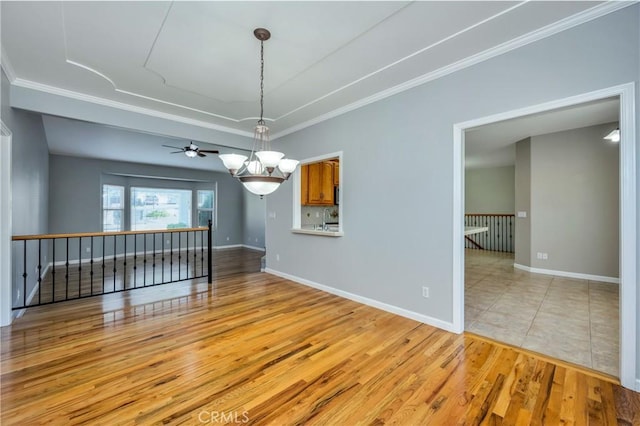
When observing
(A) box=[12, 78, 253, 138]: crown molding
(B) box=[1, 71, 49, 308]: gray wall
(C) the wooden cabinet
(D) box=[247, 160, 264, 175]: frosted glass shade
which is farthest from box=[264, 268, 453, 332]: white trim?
(B) box=[1, 71, 49, 308]: gray wall

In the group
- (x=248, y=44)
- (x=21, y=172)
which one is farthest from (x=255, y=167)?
(x=21, y=172)

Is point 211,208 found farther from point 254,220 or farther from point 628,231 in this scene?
point 628,231

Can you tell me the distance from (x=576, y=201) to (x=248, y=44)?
610 centimetres

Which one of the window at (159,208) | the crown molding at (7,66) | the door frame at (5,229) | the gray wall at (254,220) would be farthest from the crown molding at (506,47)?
the window at (159,208)

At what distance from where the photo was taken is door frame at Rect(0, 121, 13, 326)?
2803 mm

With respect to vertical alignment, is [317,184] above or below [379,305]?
above

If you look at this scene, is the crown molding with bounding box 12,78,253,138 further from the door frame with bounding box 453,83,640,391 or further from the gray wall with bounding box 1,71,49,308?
the door frame with bounding box 453,83,640,391

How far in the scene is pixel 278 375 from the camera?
2.06 m

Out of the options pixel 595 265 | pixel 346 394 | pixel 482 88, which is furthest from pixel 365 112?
pixel 595 265

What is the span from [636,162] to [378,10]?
83.5 inches

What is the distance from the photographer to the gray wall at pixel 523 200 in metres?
5.47

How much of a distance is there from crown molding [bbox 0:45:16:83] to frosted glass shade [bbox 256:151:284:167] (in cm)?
266

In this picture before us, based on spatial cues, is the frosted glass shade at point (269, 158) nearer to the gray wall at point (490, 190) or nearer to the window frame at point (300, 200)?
the window frame at point (300, 200)

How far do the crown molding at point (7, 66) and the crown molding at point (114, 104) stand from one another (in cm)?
8
